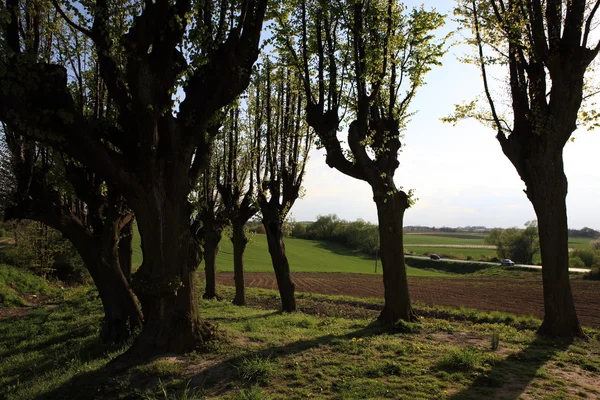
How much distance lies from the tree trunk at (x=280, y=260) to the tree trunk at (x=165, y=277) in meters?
7.62

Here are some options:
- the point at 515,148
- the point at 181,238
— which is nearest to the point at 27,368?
→ the point at 181,238

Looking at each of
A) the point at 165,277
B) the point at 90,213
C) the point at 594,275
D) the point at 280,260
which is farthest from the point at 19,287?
the point at 594,275

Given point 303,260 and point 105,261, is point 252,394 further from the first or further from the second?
point 303,260

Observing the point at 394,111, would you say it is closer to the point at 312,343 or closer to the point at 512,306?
the point at 312,343

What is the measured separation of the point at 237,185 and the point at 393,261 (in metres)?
10.2

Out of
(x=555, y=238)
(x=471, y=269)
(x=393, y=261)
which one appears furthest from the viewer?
(x=471, y=269)

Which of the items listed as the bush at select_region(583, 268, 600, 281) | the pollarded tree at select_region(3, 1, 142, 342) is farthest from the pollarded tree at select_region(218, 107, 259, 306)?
the bush at select_region(583, 268, 600, 281)

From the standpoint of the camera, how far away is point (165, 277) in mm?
7207

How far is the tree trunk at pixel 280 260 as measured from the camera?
1521cm

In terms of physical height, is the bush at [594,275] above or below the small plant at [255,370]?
below

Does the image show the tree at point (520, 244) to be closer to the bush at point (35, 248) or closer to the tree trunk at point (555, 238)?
the tree trunk at point (555, 238)

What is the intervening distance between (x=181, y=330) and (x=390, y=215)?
560cm

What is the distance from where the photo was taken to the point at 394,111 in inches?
434

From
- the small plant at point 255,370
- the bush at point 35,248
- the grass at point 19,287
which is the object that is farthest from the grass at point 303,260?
the small plant at point 255,370
